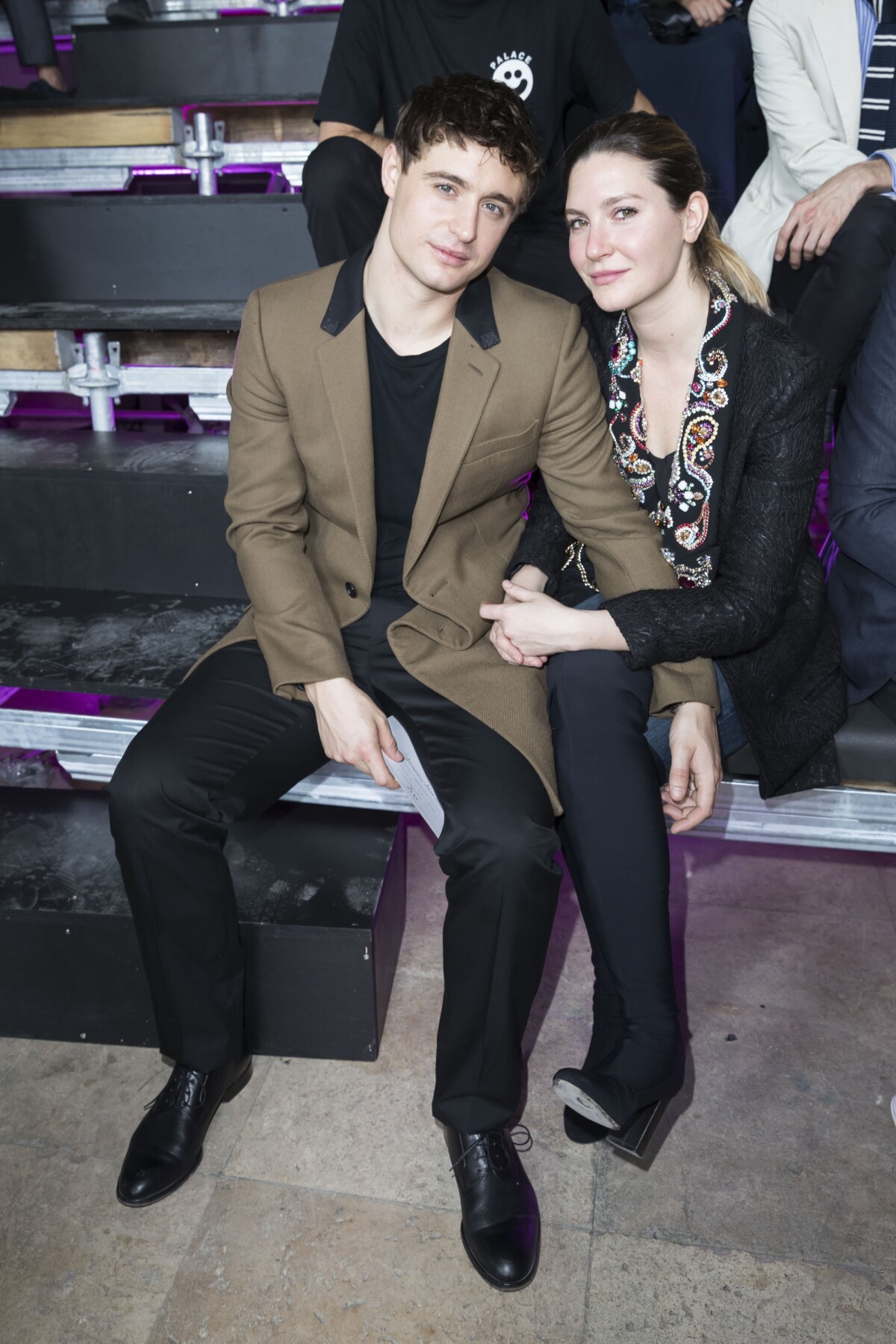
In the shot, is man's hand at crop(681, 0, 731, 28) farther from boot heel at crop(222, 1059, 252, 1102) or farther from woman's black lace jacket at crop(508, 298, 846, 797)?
boot heel at crop(222, 1059, 252, 1102)

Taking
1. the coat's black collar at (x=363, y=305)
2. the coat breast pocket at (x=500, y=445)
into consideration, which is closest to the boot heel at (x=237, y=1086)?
the coat breast pocket at (x=500, y=445)

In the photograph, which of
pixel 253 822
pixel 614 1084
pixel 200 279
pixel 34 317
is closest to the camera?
Answer: pixel 614 1084

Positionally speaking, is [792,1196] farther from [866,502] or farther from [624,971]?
[866,502]

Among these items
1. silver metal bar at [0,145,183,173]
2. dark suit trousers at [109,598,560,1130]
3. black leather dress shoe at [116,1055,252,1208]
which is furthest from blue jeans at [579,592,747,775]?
silver metal bar at [0,145,183,173]

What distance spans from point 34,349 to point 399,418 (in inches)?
50.3

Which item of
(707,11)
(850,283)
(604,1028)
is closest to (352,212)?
(850,283)

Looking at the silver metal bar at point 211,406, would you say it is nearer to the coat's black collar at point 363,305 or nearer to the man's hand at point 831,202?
the coat's black collar at point 363,305

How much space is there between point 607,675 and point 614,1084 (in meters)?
0.54

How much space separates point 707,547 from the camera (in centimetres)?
157

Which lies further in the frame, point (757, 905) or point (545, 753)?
point (757, 905)

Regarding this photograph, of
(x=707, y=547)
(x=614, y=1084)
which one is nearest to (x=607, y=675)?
(x=707, y=547)

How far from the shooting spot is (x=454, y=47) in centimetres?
227

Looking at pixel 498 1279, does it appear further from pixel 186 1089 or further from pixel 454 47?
pixel 454 47

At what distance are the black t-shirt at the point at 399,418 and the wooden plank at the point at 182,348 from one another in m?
0.97
